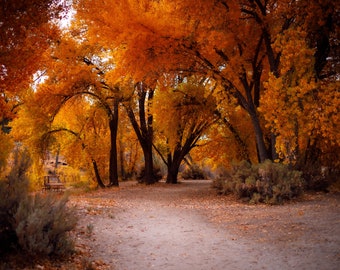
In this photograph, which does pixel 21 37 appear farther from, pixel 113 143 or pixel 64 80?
pixel 113 143

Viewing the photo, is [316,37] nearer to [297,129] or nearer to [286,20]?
[286,20]

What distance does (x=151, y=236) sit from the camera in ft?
23.5

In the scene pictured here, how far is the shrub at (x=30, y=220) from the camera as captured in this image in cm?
455

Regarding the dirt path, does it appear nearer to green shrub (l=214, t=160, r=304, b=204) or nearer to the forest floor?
the forest floor

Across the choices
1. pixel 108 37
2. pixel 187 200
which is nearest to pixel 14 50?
pixel 108 37

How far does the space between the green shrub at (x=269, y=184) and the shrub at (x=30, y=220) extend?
24.8 ft

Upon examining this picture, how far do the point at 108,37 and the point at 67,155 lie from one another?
10592mm

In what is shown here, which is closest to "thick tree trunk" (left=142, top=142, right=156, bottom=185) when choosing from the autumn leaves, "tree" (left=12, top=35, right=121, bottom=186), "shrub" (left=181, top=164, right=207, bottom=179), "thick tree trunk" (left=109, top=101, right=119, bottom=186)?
the autumn leaves

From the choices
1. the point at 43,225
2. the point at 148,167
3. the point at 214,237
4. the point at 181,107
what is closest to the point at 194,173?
the point at 148,167

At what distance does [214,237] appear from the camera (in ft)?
23.4

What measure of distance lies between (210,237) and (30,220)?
383cm

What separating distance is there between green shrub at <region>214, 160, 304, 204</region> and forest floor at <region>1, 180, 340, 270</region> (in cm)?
48

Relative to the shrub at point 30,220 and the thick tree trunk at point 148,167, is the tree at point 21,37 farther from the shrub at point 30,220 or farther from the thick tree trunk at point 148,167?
the thick tree trunk at point 148,167

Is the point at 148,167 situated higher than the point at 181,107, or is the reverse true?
the point at 181,107
